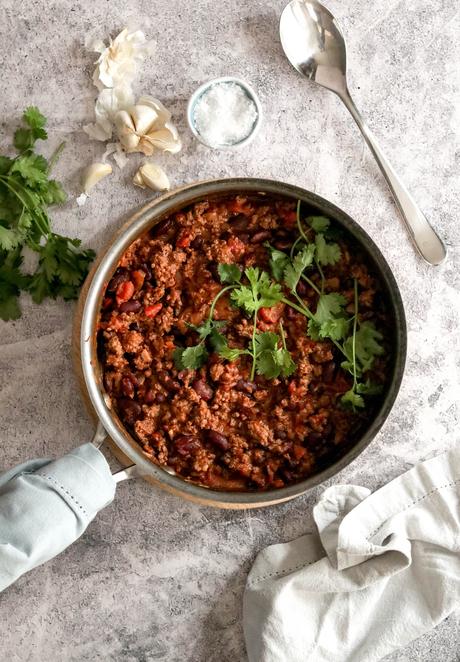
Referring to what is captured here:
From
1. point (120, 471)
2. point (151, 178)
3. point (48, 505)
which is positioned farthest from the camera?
point (151, 178)

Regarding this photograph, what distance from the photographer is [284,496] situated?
2521 mm

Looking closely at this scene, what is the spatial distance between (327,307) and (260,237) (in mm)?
334

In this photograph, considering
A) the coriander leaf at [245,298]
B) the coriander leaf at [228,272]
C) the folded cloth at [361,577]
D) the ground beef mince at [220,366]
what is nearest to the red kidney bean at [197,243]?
the ground beef mince at [220,366]

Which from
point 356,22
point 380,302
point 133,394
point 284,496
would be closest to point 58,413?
point 133,394

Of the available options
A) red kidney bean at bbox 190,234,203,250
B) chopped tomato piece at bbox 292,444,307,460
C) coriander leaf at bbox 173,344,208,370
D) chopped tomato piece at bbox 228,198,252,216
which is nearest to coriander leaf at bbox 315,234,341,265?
chopped tomato piece at bbox 228,198,252,216

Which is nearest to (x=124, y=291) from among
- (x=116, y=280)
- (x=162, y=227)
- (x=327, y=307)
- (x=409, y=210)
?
(x=116, y=280)

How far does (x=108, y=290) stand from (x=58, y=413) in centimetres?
49

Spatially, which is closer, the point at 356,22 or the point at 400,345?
the point at 400,345

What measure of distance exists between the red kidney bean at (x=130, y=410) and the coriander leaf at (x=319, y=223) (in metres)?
0.85

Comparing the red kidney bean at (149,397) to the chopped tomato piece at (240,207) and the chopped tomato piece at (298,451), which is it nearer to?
the chopped tomato piece at (298,451)

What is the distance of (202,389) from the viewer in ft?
8.51

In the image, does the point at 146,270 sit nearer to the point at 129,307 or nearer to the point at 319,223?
the point at 129,307

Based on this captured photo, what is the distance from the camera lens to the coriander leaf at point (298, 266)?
2555 mm

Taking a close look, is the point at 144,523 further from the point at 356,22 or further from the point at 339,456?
the point at 356,22
